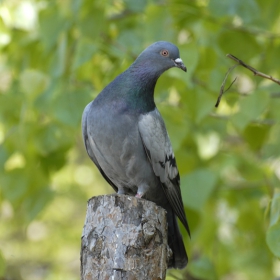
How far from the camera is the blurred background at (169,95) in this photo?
4.58 meters

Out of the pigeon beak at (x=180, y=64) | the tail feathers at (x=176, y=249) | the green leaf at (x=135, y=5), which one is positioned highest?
the green leaf at (x=135, y=5)

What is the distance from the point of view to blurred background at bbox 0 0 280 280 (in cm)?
458

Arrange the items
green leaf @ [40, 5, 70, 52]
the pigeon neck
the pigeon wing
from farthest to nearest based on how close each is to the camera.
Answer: green leaf @ [40, 5, 70, 52], the pigeon neck, the pigeon wing

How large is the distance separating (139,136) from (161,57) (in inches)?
28.2

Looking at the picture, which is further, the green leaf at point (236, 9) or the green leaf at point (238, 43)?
the green leaf at point (238, 43)

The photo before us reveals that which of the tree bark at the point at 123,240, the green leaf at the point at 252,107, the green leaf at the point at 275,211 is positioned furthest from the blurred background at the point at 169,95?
the tree bark at the point at 123,240

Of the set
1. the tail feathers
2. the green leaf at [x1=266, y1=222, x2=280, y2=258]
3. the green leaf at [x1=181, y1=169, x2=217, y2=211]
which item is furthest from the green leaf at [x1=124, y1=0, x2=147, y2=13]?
the green leaf at [x1=266, y1=222, x2=280, y2=258]

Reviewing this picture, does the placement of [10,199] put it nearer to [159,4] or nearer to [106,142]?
[106,142]

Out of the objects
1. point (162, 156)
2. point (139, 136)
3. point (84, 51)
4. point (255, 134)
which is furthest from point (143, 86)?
point (255, 134)

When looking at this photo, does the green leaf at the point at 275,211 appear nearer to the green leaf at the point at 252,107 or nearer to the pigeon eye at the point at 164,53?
the green leaf at the point at 252,107

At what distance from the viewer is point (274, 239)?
3.13 m

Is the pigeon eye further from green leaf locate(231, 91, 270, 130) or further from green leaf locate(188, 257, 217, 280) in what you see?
green leaf locate(188, 257, 217, 280)

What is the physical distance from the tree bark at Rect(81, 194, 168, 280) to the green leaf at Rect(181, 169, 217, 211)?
1.30m

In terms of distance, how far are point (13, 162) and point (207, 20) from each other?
9.08 feet
